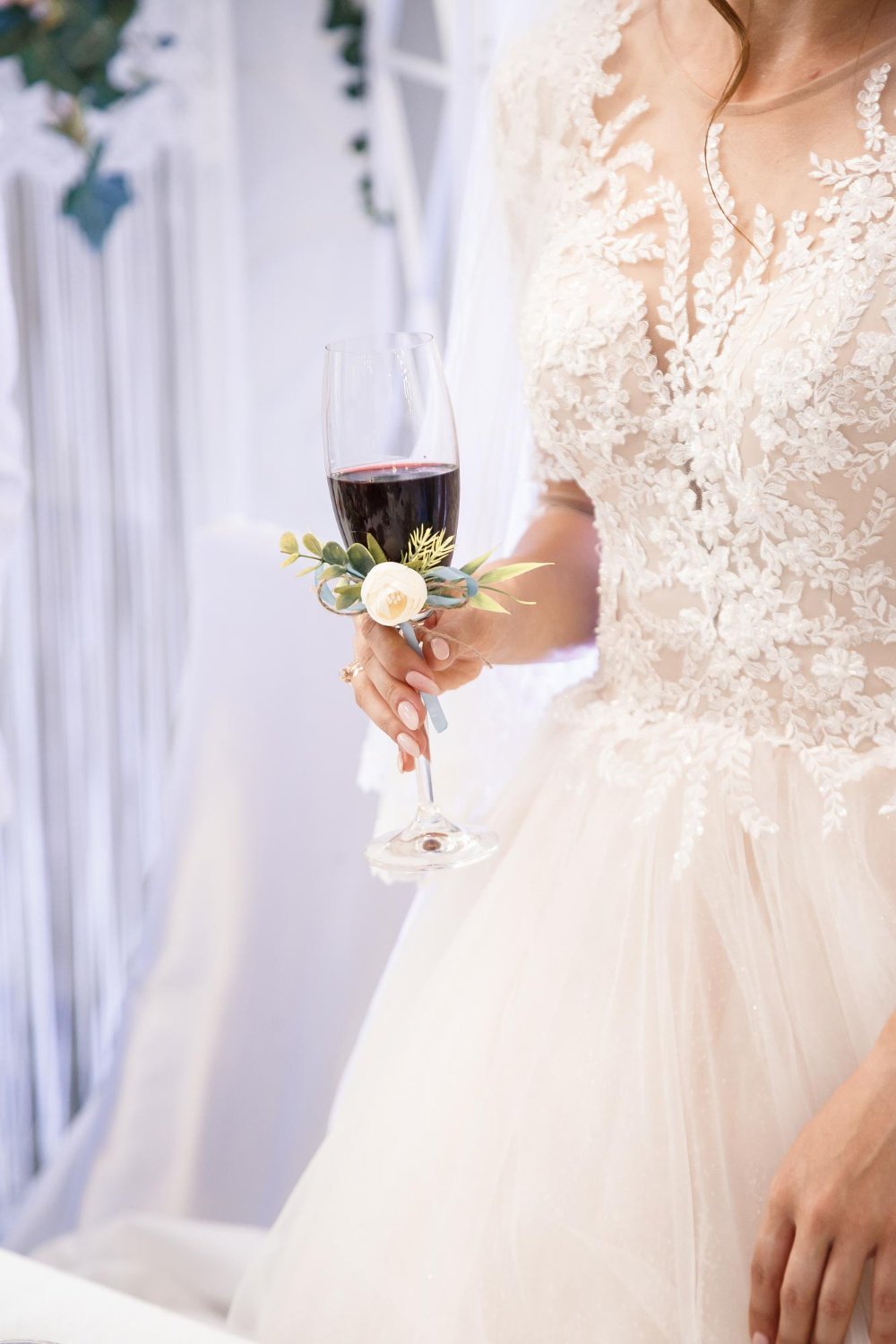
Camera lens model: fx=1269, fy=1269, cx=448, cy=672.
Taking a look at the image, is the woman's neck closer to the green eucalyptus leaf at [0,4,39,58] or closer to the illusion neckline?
the illusion neckline

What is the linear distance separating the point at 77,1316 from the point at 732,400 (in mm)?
760

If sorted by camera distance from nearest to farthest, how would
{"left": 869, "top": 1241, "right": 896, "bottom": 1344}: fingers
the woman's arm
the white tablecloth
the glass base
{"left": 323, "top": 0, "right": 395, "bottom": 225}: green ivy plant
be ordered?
the white tablecloth
{"left": 869, "top": 1241, "right": 896, "bottom": 1344}: fingers
the glass base
the woman's arm
{"left": 323, "top": 0, "right": 395, "bottom": 225}: green ivy plant

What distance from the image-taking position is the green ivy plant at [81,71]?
8.07 ft

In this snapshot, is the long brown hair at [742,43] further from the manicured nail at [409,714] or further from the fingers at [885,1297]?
the fingers at [885,1297]

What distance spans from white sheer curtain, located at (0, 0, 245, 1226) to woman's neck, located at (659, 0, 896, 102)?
1.86m

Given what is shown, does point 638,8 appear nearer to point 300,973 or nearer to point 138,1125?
point 300,973

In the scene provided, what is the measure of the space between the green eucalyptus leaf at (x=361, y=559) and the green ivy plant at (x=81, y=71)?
6.86 ft

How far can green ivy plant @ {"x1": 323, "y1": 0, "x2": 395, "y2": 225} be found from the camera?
2912 mm

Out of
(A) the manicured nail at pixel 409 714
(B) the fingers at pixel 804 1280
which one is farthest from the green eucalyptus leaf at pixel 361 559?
(B) the fingers at pixel 804 1280

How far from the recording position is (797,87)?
105 cm

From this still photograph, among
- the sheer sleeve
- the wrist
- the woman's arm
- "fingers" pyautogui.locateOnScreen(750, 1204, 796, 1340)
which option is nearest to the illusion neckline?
the sheer sleeve

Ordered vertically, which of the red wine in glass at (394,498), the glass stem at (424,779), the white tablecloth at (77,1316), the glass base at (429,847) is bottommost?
the white tablecloth at (77,1316)

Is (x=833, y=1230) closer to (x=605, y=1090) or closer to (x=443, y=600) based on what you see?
(x=605, y=1090)

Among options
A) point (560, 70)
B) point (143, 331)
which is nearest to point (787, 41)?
point (560, 70)
